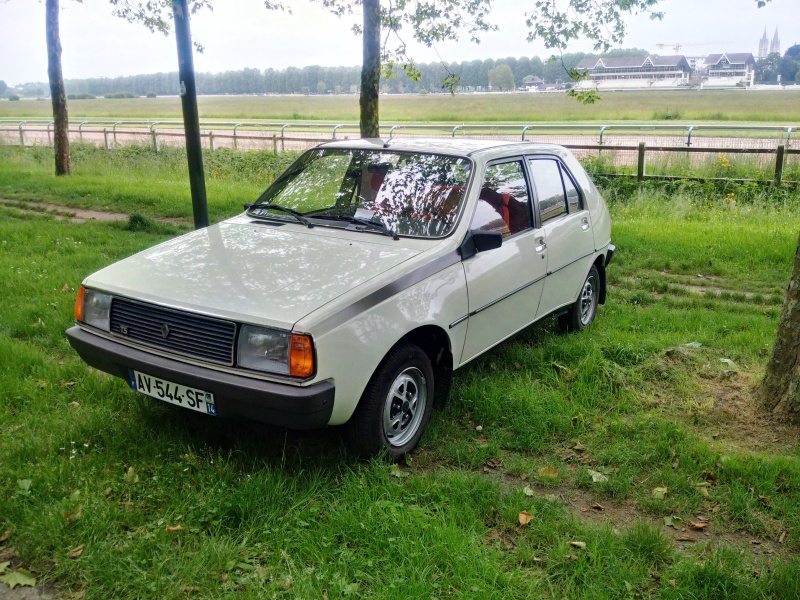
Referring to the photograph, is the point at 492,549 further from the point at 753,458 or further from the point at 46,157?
the point at 46,157

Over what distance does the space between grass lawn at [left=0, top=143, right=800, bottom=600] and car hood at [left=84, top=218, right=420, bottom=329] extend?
0.88 m

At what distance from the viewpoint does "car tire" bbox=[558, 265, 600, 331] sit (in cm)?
620

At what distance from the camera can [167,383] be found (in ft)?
12.3

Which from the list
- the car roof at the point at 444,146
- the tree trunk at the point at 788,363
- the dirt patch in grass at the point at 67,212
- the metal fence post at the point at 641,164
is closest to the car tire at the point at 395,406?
the car roof at the point at 444,146

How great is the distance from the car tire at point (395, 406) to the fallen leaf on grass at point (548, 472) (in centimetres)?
74

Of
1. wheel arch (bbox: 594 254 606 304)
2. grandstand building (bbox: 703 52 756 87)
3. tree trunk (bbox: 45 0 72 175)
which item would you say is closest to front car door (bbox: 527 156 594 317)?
wheel arch (bbox: 594 254 606 304)

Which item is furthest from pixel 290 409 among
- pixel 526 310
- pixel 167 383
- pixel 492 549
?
pixel 526 310

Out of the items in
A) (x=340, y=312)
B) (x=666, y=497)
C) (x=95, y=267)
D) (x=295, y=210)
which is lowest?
(x=666, y=497)

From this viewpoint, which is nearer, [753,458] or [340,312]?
[340,312]

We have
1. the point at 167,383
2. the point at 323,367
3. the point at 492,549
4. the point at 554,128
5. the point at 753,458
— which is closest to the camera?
the point at 492,549

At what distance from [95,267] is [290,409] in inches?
219

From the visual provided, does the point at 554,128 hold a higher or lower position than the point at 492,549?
higher

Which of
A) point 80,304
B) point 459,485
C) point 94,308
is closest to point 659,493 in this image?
point 459,485

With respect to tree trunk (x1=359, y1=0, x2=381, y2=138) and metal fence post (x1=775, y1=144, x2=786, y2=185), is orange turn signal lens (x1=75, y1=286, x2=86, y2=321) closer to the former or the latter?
tree trunk (x1=359, y1=0, x2=381, y2=138)
